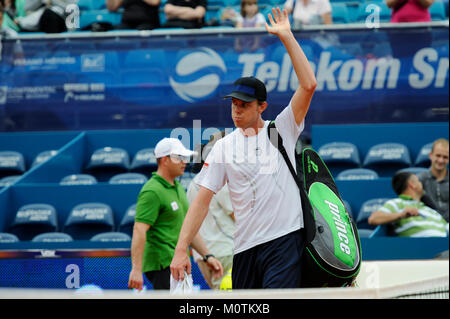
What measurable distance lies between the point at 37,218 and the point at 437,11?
211 inches

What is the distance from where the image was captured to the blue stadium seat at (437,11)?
913 cm

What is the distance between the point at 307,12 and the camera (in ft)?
27.2

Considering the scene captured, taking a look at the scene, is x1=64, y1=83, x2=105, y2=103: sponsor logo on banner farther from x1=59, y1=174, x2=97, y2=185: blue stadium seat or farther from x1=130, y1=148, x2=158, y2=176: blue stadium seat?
x1=59, y1=174, x2=97, y2=185: blue stadium seat

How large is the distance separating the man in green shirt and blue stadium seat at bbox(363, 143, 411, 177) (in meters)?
3.47

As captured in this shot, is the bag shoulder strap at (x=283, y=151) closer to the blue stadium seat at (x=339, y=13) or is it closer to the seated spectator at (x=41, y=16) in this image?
the blue stadium seat at (x=339, y=13)

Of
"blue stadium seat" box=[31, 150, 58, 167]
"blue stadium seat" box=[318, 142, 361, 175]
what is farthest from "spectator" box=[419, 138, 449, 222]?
"blue stadium seat" box=[31, 150, 58, 167]

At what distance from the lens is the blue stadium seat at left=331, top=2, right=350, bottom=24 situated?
29.5ft

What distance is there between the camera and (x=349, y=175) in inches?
311

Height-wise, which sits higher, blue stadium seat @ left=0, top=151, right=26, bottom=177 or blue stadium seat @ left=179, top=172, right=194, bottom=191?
blue stadium seat @ left=0, top=151, right=26, bottom=177

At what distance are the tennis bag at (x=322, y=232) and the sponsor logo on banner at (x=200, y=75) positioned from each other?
184 inches

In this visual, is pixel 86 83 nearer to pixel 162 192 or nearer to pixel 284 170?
pixel 162 192

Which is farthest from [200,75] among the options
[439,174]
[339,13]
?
[439,174]
